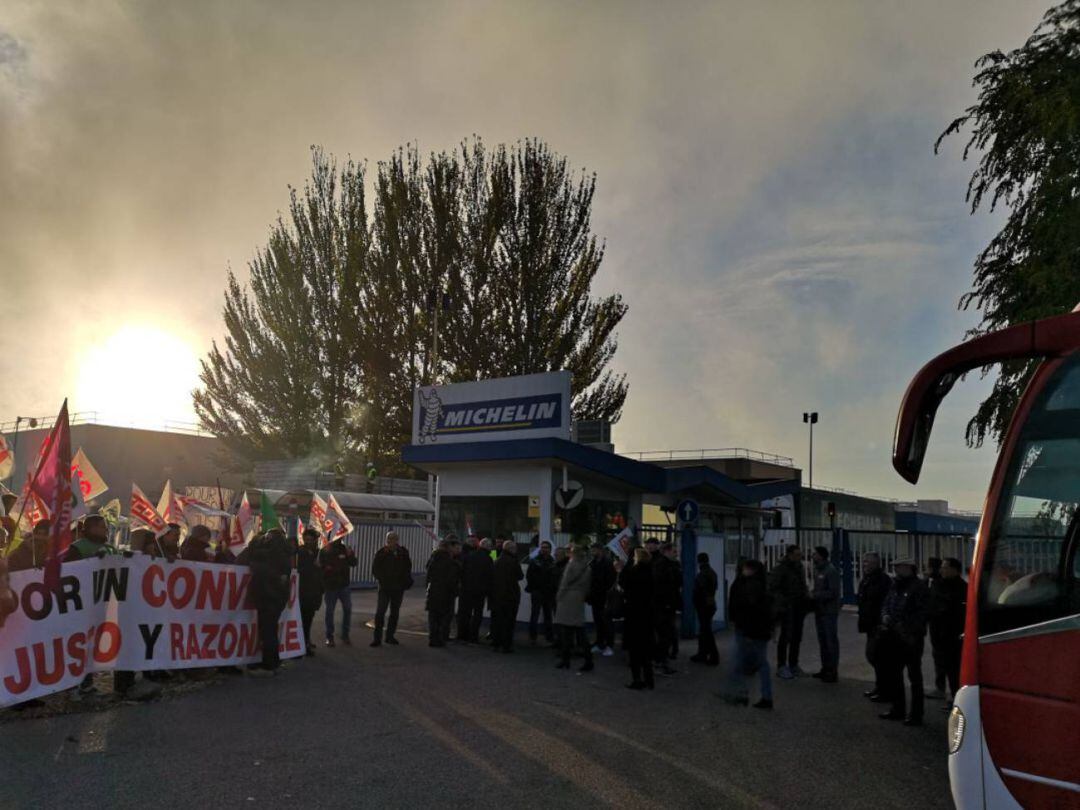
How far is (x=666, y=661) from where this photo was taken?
11.1 m

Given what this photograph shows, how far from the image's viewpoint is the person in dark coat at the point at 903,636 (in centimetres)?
805

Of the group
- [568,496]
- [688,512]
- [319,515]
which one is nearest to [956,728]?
[688,512]

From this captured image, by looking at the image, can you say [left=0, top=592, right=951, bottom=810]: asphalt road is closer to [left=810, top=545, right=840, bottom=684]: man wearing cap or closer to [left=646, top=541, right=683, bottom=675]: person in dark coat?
[left=810, top=545, right=840, bottom=684]: man wearing cap

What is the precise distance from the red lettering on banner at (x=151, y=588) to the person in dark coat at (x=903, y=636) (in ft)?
26.5

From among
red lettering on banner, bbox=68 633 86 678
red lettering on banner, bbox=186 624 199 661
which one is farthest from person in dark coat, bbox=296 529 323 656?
red lettering on banner, bbox=68 633 86 678

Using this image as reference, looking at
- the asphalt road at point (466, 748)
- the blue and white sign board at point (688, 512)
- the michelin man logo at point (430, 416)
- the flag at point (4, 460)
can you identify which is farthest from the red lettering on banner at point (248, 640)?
the michelin man logo at point (430, 416)

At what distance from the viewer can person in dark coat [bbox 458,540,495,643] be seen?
1330 cm

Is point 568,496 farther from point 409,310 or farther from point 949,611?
point 409,310

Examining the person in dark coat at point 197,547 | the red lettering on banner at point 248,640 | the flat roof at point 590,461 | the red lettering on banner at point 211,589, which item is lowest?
the red lettering on banner at point 248,640

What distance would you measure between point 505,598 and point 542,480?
3661 millimetres

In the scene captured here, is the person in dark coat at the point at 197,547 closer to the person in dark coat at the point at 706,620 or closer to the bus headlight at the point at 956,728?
the person in dark coat at the point at 706,620

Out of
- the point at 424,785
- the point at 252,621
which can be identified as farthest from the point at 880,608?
the point at 252,621

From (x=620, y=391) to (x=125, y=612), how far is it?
1225 inches

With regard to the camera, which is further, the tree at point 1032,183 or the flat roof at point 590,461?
the flat roof at point 590,461
